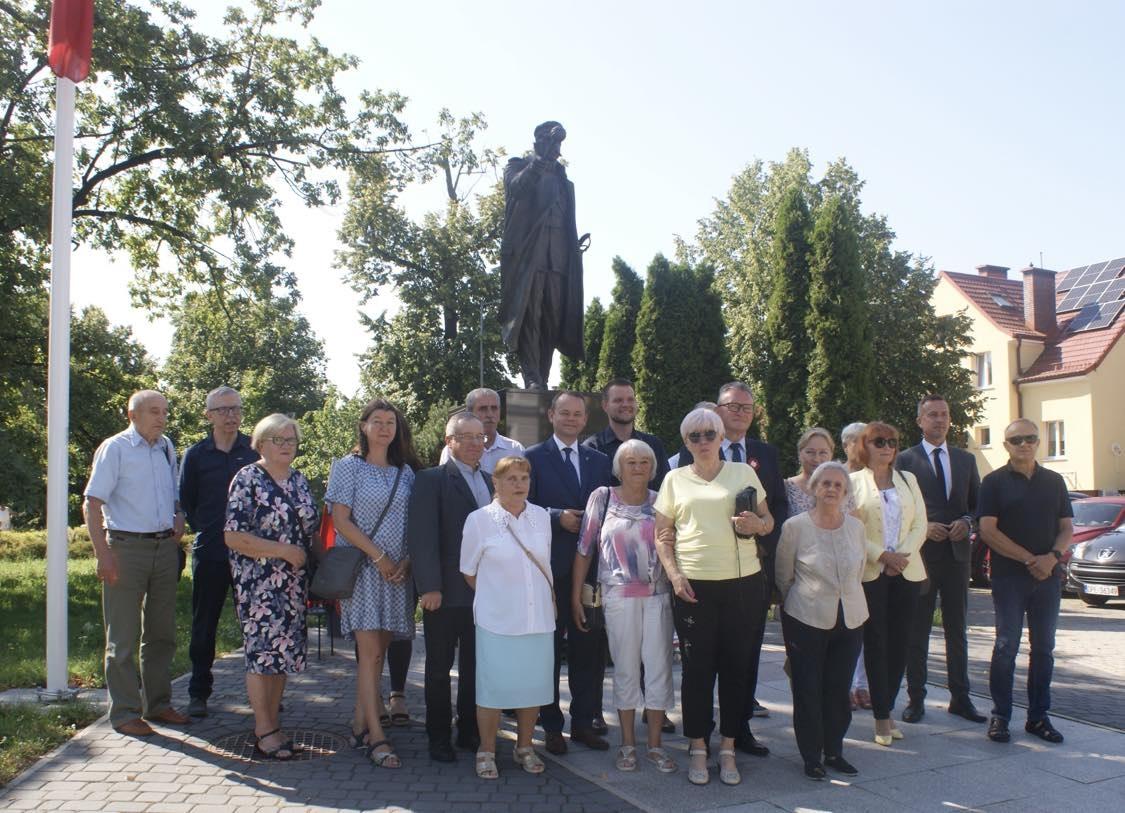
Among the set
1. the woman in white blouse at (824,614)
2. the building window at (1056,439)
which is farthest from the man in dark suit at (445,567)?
the building window at (1056,439)

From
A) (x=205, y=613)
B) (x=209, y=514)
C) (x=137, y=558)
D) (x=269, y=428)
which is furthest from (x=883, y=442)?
(x=137, y=558)

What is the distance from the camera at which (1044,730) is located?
224 inches

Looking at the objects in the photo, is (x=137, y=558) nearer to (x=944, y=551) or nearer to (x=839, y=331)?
(x=944, y=551)

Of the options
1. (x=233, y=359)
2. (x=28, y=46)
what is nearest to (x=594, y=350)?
(x=28, y=46)

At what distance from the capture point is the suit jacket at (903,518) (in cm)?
555

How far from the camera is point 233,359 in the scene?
4875 centimetres

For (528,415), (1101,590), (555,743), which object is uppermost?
(528,415)

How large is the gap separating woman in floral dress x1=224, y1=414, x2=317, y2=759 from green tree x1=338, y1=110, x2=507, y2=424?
2620 centimetres

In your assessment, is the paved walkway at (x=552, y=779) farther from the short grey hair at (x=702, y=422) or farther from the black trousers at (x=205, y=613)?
the short grey hair at (x=702, y=422)

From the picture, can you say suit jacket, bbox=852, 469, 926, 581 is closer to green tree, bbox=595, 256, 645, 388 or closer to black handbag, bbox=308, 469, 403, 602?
black handbag, bbox=308, 469, 403, 602

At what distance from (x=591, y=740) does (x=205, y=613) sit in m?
2.62

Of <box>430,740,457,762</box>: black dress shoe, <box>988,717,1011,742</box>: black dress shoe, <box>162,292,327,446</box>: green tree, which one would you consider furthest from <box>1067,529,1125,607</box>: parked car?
<box>162,292,327,446</box>: green tree

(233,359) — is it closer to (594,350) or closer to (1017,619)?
(594,350)

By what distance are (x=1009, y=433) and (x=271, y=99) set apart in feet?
49.5
